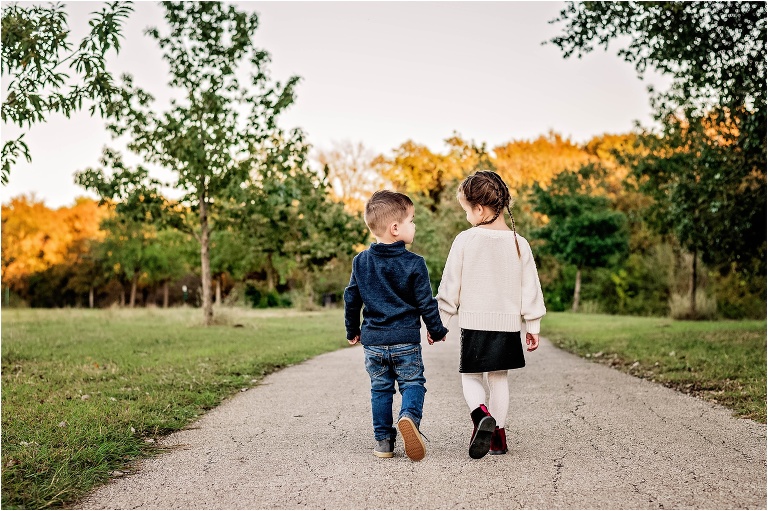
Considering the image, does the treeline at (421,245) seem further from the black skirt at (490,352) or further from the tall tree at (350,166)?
the black skirt at (490,352)

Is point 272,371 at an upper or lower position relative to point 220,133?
lower

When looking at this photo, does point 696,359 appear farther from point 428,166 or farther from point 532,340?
point 428,166

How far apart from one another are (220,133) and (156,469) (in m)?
13.9

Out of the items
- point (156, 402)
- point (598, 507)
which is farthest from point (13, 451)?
point (598, 507)

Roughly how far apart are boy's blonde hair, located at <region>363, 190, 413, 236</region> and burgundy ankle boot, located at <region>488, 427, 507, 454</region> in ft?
4.93

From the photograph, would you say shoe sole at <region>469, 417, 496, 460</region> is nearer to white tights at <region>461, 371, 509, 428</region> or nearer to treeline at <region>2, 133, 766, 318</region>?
white tights at <region>461, 371, 509, 428</region>

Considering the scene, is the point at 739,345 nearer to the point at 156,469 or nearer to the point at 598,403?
the point at 598,403

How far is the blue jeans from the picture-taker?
15.5ft

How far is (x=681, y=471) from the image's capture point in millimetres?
4203

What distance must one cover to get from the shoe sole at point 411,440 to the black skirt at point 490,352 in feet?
1.76

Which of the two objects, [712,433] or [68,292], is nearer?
[712,433]

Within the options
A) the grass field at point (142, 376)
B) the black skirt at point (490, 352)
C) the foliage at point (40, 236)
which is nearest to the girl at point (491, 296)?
the black skirt at point (490, 352)

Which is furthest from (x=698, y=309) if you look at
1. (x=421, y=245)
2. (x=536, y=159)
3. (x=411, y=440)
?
(x=411, y=440)

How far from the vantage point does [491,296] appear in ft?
15.8
